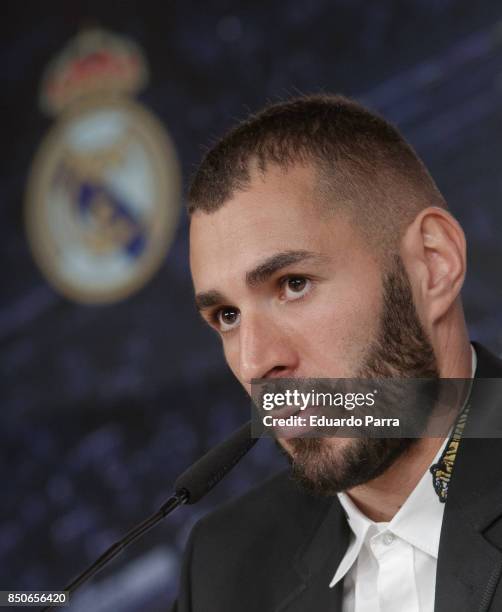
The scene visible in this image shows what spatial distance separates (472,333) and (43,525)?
1.40 m

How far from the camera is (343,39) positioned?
254cm

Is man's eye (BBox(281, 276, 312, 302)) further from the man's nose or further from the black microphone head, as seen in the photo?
the black microphone head

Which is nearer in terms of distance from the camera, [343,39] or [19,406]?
[343,39]

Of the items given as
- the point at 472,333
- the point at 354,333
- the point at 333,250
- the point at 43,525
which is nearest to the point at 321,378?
the point at 354,333

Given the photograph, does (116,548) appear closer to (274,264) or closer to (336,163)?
(274,264)

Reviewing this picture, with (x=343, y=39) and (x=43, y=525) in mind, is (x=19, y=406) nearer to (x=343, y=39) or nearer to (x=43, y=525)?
(x=43, y=525)

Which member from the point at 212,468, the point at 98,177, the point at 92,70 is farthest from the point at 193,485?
the point at 92,70

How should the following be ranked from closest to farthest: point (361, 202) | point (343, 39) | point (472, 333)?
1. point (361, 202)
2. point (472, 333)
3. point (343, 39)

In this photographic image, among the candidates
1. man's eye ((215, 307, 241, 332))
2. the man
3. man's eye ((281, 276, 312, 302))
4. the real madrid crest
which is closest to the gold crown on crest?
the real madrid crest

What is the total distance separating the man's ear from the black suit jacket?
0.44ft

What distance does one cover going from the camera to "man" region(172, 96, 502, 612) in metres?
1.35

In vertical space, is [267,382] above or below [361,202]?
below

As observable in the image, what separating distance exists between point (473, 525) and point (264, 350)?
37cm

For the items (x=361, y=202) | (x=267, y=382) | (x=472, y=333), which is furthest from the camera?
(x=472, y=333)
